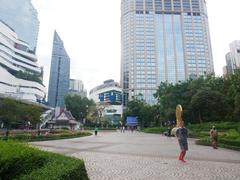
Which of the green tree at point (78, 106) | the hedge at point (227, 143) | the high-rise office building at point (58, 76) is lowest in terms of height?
the hedge at point (227, 143)

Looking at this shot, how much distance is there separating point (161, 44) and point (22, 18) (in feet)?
264

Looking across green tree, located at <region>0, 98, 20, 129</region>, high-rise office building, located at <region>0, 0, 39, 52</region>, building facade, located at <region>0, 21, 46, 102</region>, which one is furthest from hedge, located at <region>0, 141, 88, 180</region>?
high-rise office building, located at <region>0, 0, 39, 52</region>

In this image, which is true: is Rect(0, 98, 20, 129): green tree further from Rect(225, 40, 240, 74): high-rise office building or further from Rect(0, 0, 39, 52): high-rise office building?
Rect(225, 40, 240, 74): high-rise office building

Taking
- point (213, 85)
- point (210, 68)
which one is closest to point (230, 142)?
point (213, 85)

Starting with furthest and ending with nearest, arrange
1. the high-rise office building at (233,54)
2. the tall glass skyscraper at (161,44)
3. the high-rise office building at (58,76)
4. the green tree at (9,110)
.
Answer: the high-rise office building at (58,76) → the tall glass skyscraper at (161,44) → the high-rise office building at (233,54) → the green tree at (9,110)

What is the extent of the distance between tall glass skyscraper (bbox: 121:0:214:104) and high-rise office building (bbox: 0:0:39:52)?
57550mm

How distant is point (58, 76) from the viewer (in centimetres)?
16512

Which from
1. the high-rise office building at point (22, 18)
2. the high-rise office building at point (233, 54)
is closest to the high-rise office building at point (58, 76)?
the high-rise office building at point (22, 18)

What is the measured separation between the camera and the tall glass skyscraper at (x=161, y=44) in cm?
13862

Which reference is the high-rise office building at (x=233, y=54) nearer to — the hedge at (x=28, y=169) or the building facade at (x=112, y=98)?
the building facade at (x=112, y=98)

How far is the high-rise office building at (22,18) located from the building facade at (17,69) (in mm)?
8636

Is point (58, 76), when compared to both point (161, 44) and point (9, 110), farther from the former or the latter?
point (9, 110)

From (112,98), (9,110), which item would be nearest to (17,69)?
(9,110)

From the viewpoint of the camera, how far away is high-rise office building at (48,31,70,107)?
163 meters
